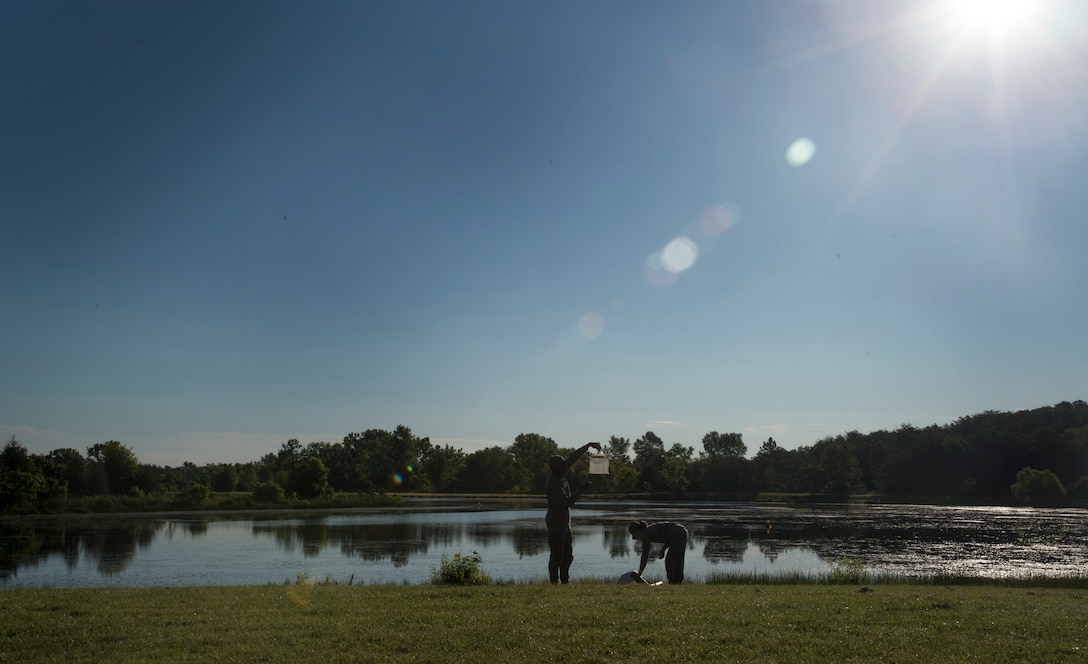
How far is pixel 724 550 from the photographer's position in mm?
27922

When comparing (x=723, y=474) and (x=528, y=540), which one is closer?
(x=528, y=540)

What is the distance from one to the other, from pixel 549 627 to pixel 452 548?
69.0 ft

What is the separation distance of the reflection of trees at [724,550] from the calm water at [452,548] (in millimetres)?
76

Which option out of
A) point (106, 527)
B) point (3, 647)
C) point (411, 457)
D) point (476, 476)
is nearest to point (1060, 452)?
point (476, 476)

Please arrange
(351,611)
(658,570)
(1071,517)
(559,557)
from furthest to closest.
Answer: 1. (1071,517)
2. (658,570)
3. (559,557)
4. (351,611)

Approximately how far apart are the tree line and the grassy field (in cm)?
5456

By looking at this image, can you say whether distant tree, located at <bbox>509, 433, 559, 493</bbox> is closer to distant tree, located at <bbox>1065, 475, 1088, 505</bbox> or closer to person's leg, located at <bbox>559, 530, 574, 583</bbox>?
distant tree, located at <bbox>1065, 475, 1088, 505</bbox>

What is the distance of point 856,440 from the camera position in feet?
446

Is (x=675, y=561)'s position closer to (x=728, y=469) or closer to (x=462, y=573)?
(x=462, y=573)

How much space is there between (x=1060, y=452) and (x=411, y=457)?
95058 millimetres

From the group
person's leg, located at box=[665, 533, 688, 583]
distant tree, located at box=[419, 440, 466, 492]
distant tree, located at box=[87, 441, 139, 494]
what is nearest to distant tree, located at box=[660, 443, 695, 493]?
distant tree, located at box=[419, 440, 466, 492]

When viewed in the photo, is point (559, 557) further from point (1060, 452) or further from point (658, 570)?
point (1060, 452)

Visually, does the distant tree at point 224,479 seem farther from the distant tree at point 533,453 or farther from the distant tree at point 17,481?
the distant tree at point 17,481

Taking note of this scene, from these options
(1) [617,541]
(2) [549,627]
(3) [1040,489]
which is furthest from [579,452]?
(3) [1040,489]
